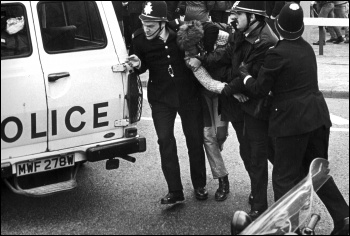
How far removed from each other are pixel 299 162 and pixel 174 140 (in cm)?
132

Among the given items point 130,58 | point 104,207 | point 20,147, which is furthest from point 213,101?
point 20,147

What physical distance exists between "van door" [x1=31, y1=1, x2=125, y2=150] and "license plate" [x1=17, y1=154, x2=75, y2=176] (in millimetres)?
99

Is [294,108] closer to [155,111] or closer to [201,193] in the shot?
[155,111]

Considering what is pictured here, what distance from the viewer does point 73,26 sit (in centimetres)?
633

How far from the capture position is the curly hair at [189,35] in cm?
605

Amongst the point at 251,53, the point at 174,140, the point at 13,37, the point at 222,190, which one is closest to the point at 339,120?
the point at 222,190

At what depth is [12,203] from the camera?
6.45 metres

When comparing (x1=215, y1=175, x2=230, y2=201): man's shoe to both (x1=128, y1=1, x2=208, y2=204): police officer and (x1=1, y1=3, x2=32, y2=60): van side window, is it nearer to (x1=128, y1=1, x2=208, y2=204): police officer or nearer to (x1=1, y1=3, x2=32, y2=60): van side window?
(x1=128, y1=1, x2=208, y2=204): police officer

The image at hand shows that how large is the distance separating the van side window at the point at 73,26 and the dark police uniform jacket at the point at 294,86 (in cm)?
161

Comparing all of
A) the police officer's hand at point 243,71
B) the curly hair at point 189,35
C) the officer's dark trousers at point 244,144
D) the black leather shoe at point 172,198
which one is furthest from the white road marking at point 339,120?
the police officer's hand at point 243,71

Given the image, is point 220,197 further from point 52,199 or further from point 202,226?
point 52,199

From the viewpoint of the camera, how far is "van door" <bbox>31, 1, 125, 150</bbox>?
5875 mm

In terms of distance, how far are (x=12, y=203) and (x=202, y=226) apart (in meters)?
1.69

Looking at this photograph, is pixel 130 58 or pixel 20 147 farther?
pixel 130 58
